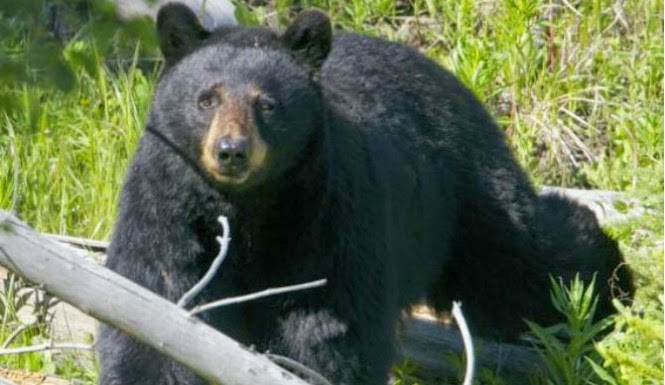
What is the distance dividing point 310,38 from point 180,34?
490mm

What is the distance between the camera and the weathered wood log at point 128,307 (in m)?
2.65

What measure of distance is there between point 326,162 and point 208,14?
3288mm

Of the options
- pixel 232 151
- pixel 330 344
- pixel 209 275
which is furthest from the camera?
pixel 330 344

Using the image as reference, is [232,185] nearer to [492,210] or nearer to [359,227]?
[359,227]

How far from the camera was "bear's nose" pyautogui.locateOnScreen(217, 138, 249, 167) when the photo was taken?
4504mm

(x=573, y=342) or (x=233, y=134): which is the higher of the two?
(x=233, y=134)

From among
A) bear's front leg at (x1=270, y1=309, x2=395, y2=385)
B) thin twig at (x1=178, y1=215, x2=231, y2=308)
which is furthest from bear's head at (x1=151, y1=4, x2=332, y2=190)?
thin twig at (x1=178, y1=215, x2=231, y2=308)

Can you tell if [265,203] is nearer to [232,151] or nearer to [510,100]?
[232,151]

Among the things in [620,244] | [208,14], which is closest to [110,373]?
[620,244]

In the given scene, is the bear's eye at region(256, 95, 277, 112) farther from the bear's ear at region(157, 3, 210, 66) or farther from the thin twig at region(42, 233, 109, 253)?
the thin twig at region(42, 233, 109, 253)

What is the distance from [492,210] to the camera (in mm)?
6379

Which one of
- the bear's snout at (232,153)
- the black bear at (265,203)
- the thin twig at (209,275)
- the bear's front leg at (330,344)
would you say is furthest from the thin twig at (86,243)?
the thin twig at (209,275)

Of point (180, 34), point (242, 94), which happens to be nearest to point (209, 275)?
point (242, 94)

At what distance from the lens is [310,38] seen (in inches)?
204
